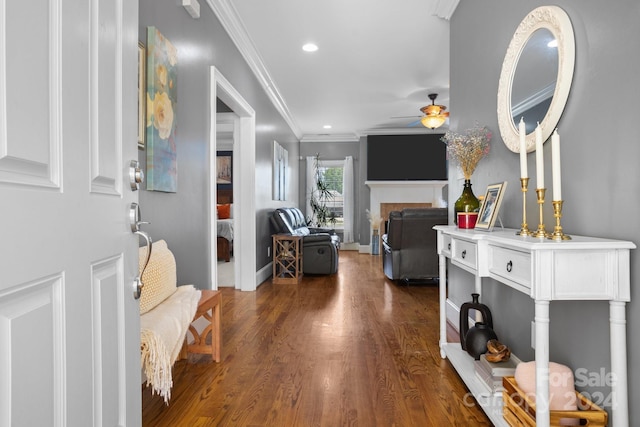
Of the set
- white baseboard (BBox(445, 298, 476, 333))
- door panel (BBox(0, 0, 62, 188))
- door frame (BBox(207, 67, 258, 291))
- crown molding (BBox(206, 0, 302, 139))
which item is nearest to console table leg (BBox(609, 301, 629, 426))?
door panel (BBox(0, 0, 62, 188))

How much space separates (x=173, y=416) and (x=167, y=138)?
60.1 inches

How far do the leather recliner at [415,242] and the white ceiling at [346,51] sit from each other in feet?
6.04

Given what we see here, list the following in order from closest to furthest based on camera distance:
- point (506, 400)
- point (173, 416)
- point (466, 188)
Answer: point (506, 400) < point (173, 416) < point (466, 188)

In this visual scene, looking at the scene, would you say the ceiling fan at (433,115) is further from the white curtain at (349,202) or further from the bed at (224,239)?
the bed at (224,239)

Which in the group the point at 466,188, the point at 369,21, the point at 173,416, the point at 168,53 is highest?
the point at 369,21

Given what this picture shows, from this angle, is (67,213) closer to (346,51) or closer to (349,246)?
(346,51)

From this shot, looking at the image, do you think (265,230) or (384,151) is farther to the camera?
(384,151)

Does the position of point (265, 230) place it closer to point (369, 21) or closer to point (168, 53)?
point (369, 21)

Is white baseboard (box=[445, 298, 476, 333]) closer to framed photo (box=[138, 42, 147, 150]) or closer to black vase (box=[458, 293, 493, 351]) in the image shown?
black vase (box=[458, 293, 493, 351])

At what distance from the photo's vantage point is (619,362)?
1.26 meters

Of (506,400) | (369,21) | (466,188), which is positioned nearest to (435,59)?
(369,21)

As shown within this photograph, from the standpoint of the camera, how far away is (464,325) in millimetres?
2357

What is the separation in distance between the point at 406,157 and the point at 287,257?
4.45 m

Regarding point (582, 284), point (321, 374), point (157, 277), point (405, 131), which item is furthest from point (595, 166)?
point (405, 131)
